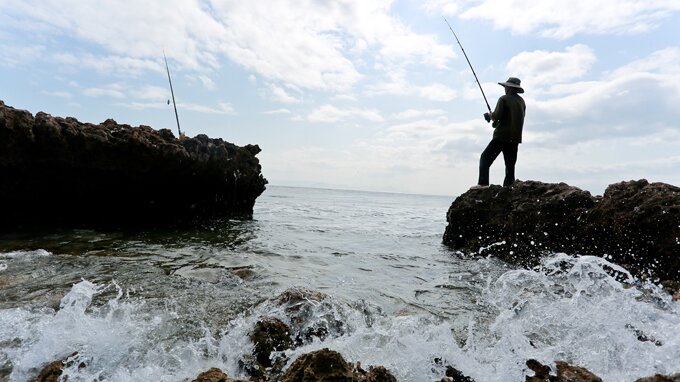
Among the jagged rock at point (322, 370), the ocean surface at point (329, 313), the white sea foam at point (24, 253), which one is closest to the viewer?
the jagged rock at point (322, 370)

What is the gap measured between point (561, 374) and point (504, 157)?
702cm

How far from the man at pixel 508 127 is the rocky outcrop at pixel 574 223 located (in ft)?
2.40

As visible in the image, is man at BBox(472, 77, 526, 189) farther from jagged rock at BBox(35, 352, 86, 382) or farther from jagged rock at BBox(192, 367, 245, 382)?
jagged rock at BBox(35, 352, 86, 382)

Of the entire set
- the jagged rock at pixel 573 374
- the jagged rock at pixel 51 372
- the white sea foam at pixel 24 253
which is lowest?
the white sea foam at pixel 24 253

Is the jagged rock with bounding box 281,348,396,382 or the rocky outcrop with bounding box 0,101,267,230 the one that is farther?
the rocky outcrop with bounding box 0,101,267,230

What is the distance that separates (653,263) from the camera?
5297 millimetres

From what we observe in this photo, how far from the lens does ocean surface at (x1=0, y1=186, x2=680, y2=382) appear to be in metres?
3.04

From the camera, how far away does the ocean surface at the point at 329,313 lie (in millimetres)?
3037

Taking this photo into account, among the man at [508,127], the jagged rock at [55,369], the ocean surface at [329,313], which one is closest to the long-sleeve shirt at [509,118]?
the man at [508,127]

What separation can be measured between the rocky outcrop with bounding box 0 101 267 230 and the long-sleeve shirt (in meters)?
7.22

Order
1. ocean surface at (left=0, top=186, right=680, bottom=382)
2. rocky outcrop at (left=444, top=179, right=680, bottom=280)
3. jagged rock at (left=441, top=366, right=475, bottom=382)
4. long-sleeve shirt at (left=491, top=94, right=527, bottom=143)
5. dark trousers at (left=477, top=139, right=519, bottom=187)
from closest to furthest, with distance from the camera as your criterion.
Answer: jagged rock at (left=441, top=366, right=475, bottom=382) → ocean surface at (left=0, top=186, right=680, bottom=382) → rocky outcrop at (left=444, top=179, right=680, bottom=280) → long-sleeve shirt at (left=491, top=94, right=527, bottom=143) → dark trousers at (left=477, top=139, right=519, bottom=187)

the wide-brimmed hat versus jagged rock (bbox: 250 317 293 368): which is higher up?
the wide-brimmed hat

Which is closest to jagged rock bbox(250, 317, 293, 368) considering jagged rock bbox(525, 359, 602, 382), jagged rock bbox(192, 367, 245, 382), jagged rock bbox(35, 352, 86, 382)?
jagged rock bbox(192, 367, 245, 382)

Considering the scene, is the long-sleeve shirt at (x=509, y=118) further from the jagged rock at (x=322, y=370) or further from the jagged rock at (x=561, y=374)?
the jagged rock at (x=322, y=370)
